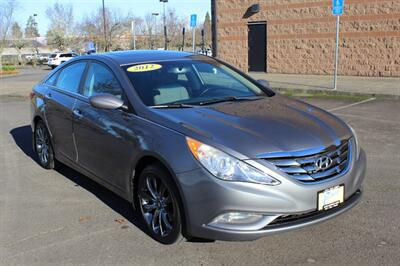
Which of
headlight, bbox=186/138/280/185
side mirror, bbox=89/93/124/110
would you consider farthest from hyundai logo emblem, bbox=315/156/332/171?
side mirror, bbox=89/93/124/110

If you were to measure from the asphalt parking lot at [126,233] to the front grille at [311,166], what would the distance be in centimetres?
65

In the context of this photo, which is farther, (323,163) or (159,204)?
(159,204)

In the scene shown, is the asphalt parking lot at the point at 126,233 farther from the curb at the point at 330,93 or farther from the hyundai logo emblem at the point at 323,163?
the curb at the point at 330,93

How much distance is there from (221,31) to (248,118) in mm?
19570

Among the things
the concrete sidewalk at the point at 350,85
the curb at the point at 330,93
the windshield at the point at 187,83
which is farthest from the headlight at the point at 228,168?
the concrete sidewalk at the point at 350,85

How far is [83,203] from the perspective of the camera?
4.96m

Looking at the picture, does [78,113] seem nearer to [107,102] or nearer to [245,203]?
[107,102]

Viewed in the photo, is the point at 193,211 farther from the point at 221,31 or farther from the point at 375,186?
the point at 221,31

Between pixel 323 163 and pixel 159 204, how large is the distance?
1375 millimetres

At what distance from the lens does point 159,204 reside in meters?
3.86

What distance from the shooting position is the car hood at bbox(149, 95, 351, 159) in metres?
3.40

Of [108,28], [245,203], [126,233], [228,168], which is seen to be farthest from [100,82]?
[108,28]

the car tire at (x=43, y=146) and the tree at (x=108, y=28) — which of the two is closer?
the car tire at (x=43, y=146)

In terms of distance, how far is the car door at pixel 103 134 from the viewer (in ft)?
13.7
